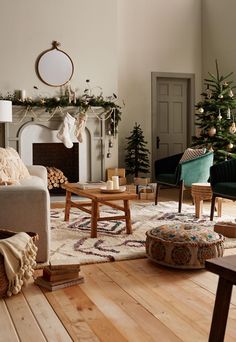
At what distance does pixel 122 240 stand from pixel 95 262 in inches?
27.3

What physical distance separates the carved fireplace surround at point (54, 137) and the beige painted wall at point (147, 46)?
2.49ft

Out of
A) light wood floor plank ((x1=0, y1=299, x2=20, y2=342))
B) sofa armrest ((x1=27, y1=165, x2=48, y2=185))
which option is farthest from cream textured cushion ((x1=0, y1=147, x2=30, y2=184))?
light wood floor plank ((x1=0, y1=299, x2=20, y2=342))

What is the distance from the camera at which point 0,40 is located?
665 cm

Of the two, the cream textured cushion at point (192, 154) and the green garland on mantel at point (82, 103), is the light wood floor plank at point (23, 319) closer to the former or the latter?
the cream textured cushion at point (192, 154)

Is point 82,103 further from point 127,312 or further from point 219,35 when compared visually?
point 127,312

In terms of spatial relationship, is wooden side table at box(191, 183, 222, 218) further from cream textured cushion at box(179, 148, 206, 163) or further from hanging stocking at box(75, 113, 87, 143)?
hanging stocking at box(75, 113, 87, 143)

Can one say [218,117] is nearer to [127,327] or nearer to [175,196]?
[175,196]

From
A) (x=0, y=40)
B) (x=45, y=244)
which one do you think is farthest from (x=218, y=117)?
(x=45, y=244)

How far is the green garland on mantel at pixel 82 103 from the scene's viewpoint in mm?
6669

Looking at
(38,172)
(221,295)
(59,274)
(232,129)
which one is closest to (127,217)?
Result: (38,172)

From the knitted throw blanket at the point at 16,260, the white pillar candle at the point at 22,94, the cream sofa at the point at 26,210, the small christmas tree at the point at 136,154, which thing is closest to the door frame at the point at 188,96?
the small christmas tree at the point at 136,154

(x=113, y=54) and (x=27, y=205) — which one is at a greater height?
(x=113, y=54)

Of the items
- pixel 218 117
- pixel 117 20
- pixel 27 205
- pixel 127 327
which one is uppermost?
pixel 117 20

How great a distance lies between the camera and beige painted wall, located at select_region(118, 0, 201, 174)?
790 cm
